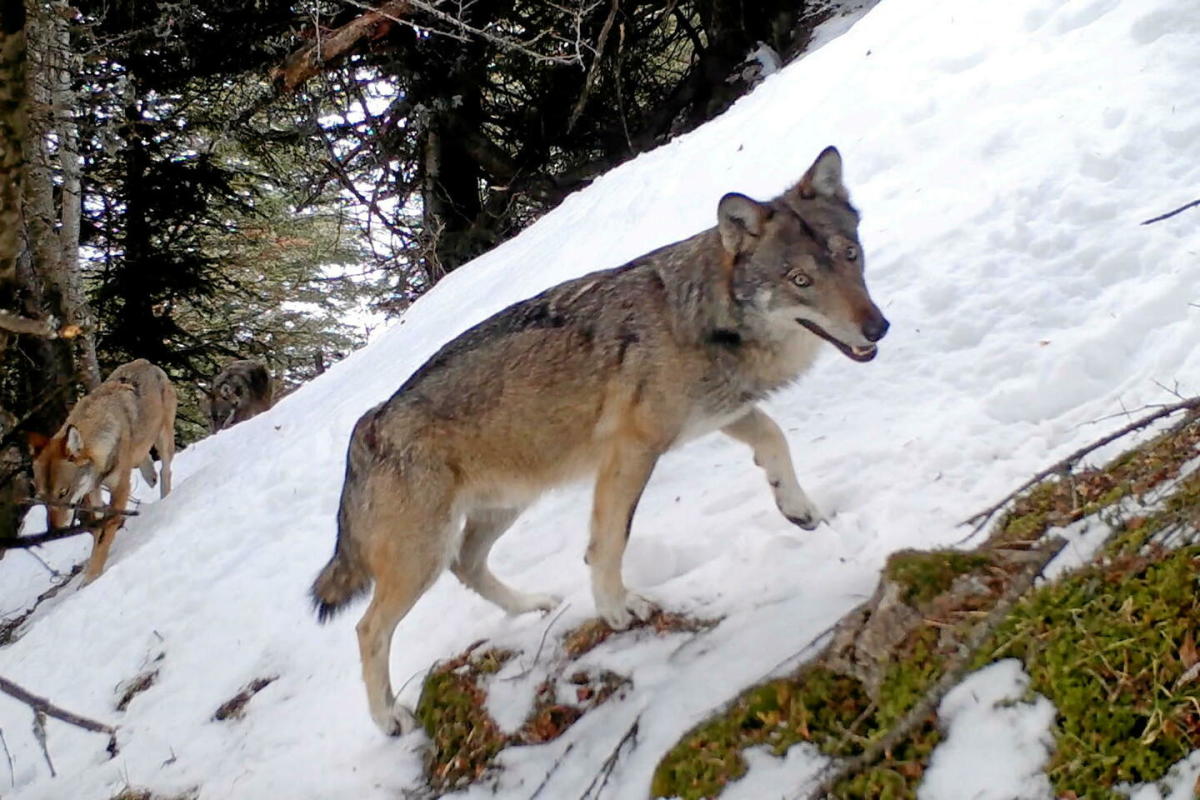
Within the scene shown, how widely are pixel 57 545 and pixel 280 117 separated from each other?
8857 mm

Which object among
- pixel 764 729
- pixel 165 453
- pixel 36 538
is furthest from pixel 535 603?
pixel 165 453

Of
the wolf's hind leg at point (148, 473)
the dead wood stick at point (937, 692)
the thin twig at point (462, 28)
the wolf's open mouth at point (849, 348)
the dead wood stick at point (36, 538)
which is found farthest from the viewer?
the wolf's hind leg at point (148, 473)

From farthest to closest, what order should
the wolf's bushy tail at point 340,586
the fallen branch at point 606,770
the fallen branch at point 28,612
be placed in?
1. the fallen branch at point 28,612
2. the wolf's bushy tail at point 340,586
3. the fallen branch at point 606,770

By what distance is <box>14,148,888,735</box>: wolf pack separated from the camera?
4.67 metres

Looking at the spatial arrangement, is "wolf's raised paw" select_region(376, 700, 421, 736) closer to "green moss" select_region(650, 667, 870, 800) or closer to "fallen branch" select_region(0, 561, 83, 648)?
"green moss" select_region(650, 667, 870, 800)

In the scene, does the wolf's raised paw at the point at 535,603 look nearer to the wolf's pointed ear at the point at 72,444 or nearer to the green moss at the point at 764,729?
the green moss at the point at 764,729

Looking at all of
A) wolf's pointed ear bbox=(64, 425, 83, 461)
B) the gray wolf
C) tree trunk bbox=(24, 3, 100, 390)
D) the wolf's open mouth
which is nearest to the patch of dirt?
the wolf's open mouth

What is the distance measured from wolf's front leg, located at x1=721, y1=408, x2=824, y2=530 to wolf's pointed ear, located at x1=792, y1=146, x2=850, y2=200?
1130 mm

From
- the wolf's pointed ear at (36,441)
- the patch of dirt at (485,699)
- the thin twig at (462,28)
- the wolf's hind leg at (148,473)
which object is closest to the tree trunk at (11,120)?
the patch of dirt at (485,699)

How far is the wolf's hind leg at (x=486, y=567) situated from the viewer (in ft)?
17.6

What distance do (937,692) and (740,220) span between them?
8.46ft

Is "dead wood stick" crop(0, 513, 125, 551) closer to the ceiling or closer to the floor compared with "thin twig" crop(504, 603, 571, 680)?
closer to the ceiling

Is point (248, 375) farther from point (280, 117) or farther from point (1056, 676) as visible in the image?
point (1056, 676)

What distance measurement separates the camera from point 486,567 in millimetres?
5512
